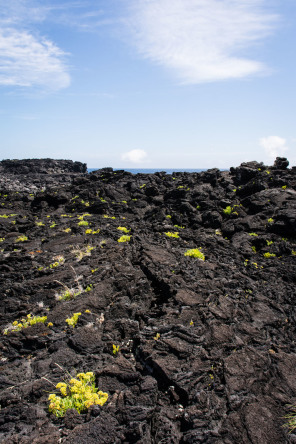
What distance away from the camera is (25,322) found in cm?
952

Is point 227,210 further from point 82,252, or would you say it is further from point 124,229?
point 82,252

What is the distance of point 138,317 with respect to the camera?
9508 millimetres

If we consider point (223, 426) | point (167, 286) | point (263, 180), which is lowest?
point (223, 426)

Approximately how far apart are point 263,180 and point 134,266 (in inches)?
842

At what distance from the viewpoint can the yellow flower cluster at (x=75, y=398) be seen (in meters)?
5.95

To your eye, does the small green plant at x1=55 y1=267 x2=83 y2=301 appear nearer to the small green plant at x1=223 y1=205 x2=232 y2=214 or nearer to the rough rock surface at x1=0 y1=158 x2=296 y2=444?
the rough rock surface at x1=0 y1=158 x2=296 y2=444

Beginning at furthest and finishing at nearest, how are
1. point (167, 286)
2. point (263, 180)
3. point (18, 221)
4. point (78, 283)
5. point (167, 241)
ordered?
point (263, 180) → point (18, 221) → point (167, 241) → point (78, 283) → point (167, 286)

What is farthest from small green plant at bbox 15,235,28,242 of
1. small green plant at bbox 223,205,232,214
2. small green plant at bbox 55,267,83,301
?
small green plant at bbox 223,205,232,214

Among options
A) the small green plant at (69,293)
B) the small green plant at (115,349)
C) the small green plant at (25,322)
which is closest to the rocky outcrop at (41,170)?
the small green plant at (69,293)

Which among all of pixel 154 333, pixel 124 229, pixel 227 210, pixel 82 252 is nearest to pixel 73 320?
pixel 154 333

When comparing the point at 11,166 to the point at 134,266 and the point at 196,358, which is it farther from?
the point at 196,358

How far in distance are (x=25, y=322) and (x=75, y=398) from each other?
14.1 ft

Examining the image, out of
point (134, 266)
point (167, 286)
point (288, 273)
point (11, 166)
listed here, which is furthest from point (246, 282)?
point (11, 166)

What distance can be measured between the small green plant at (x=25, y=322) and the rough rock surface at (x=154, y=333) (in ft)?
0.81
